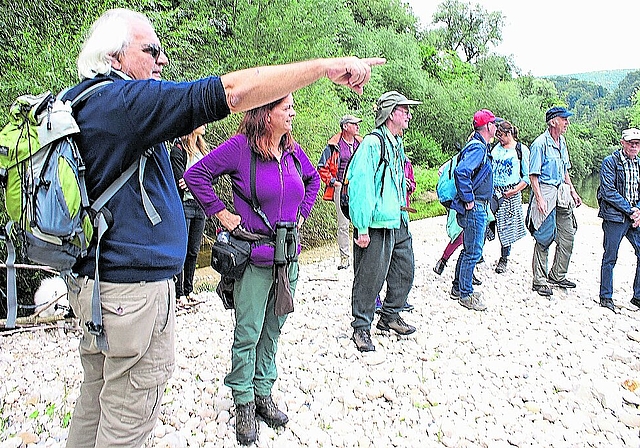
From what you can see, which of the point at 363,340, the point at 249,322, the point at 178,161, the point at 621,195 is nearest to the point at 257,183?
the point at 249,322

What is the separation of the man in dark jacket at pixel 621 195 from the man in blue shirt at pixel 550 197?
1.68ft

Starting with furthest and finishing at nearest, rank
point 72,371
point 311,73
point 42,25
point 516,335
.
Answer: point 42,25 < point 516,335 < point 72,371 < point 311,73

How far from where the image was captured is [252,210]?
3.37 m

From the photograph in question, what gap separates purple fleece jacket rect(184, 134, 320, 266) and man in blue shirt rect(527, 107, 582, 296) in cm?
438

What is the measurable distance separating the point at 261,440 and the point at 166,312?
1.55 m

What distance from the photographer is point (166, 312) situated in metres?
2.31

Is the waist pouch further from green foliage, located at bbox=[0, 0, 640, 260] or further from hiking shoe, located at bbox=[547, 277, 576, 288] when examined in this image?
hiking shoe, located at bbox=[547, 277, 576, 288]

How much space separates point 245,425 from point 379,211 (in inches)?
83.7

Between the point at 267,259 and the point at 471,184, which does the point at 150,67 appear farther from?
the point at 471,184

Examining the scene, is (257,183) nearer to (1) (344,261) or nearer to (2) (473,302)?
(2) (473,302)

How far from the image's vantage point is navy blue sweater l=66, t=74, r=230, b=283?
6.06ft

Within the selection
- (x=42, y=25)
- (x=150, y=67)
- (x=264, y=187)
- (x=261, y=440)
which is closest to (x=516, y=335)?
(x=261, y=440)

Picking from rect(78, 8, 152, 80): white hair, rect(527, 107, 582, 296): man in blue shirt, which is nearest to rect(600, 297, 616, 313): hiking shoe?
rect(527, 107, 582, 296): man in blue shirt

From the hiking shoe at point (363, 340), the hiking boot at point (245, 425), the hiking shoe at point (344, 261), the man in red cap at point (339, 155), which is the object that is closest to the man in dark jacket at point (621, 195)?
the man in red cap at point (339, 155)
